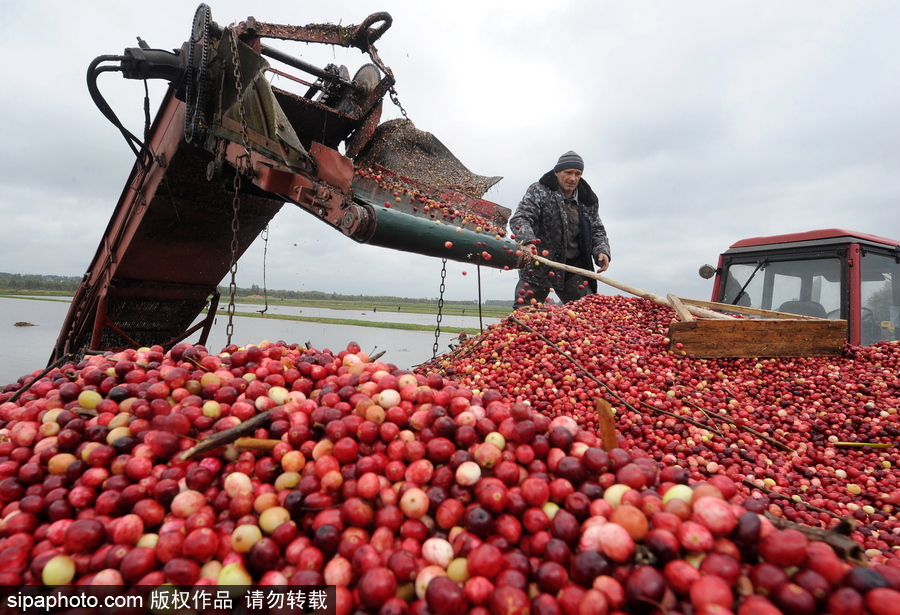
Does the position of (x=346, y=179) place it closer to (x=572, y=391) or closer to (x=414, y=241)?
(x=414, y=241)

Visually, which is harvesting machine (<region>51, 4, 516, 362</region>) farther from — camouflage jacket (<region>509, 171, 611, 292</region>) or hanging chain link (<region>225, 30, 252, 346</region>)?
camouflage jacket (<region>509, 171, 611, 292</region>)

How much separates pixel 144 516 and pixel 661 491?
5.80ft

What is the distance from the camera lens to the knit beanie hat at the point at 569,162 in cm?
716

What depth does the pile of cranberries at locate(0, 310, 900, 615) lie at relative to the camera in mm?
1141

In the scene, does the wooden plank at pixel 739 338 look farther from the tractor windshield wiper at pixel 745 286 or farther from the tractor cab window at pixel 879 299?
the tractor windshield wiper at pixel 745 286

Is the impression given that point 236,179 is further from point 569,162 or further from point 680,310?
point 569,162

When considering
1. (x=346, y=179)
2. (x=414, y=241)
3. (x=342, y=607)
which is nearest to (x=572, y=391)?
(x=414, y=241)

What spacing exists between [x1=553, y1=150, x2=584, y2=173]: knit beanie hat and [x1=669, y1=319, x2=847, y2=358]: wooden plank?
137 inches

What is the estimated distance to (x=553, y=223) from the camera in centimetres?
716

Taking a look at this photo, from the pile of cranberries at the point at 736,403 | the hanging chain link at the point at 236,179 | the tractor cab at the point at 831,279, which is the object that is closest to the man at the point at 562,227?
the pile of cranberries at the point at 736,403

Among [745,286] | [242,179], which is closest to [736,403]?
[745,286]

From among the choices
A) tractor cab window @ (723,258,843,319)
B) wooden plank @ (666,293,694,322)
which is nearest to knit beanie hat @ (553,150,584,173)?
wooden plank @ (666,293,694,322)

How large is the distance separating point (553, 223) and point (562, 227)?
19cm

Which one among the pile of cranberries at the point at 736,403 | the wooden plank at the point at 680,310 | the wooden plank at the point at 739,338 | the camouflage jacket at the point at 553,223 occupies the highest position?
the camouflage jacket at the point at 553,223
